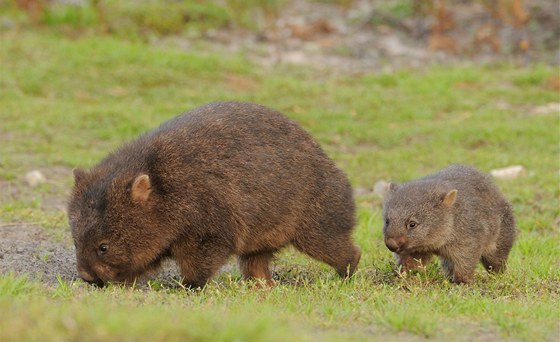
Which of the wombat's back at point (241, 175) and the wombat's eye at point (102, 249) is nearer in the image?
the wombat's eye at point (102, 249)

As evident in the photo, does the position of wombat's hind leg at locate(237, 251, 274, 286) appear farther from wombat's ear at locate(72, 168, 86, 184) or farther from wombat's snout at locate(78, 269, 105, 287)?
wombat's ear at locate(72, 168, 86, 184)

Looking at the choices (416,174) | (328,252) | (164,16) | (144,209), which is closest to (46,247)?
(144,209)

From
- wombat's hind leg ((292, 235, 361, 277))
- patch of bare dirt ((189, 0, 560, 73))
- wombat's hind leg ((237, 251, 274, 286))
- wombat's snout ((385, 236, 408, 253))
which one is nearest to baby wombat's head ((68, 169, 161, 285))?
wombat's hind leg ((237, 251, 274, 286))

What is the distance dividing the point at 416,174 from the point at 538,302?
5.60m

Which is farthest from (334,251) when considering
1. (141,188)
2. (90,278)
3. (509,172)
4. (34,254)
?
(509,172)

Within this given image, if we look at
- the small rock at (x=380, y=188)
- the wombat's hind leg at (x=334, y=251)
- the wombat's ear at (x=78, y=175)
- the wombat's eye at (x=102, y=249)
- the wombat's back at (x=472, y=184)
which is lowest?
the small rock at (x=380, y=188)

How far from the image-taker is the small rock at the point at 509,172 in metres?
12.3

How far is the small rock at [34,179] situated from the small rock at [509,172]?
5601 millimetres

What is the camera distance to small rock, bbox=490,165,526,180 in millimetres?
12289

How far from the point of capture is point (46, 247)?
8641 mm

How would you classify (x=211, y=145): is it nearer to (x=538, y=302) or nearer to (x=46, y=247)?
(x=46, y=247)

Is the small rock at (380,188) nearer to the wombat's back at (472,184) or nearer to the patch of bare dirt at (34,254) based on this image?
the wombat's back at (472,184)

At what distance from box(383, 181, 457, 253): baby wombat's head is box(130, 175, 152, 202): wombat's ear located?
202 cm

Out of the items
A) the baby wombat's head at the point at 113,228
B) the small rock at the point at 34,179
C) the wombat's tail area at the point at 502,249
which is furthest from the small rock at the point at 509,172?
the baby wombat's head at the point at 113,228
